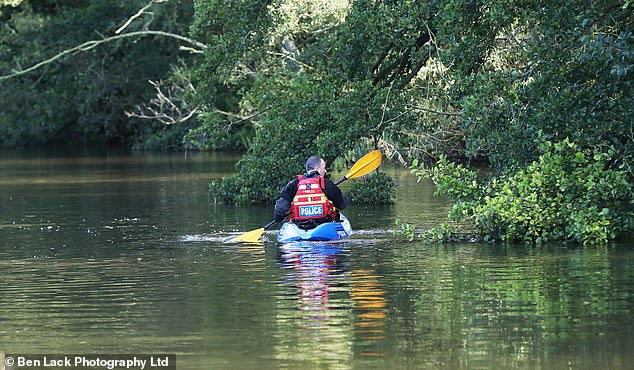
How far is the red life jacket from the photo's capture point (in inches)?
742

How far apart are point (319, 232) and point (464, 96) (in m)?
2.92

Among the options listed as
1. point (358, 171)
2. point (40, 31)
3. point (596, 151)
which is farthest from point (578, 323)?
point (40, 31)

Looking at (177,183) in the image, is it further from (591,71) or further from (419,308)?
(419,308)

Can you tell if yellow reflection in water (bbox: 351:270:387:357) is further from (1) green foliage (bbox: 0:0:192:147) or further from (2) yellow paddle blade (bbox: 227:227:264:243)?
(1) green foliage (bbox: 0:0:192:147)

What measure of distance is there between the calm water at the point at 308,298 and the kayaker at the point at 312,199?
54 cm

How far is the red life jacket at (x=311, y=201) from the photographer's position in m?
18.9

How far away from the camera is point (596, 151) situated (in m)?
17.4

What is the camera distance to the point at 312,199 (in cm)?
1902

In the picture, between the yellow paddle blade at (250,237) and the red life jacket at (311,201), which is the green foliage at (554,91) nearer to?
the red life jacket at (311,201)

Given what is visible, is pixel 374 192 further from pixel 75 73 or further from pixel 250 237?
pixel 75 73

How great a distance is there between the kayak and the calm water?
257 millimetres

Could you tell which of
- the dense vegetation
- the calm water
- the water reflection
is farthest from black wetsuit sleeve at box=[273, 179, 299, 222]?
the dense vegetation

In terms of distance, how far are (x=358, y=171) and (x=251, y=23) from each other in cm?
537

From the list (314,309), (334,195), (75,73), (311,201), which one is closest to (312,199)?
(311,201)
